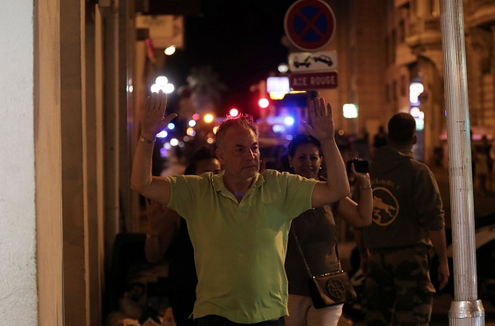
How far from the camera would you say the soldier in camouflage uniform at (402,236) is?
6.96m

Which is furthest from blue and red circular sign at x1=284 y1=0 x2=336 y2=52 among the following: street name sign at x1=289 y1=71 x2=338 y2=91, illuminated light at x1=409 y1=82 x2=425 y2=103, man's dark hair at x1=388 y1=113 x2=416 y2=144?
illuminated light at x1=409 y1=82 x2=425 y2=103

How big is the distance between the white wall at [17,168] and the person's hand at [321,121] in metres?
1.45

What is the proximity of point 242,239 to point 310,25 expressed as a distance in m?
8.44

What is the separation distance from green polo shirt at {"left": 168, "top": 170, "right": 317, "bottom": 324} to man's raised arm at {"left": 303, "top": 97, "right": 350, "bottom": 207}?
11 cm

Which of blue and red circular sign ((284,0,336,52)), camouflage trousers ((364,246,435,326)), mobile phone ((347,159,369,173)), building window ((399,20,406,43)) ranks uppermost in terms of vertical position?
building window ((399,20,406,43))

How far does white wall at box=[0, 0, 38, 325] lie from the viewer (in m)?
4.26

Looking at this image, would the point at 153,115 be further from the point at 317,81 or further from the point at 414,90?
the point at 414,90

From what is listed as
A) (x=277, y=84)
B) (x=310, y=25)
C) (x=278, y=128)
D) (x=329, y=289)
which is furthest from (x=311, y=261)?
(x=278, y=128)

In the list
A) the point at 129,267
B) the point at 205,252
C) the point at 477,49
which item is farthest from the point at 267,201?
A: the point at 477,49

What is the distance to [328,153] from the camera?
4.83 m

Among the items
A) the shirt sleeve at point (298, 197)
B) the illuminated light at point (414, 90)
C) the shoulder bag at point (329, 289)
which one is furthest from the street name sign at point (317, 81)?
the illuminated light at point (414, 90)

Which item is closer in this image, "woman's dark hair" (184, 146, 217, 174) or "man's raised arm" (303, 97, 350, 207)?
"man's raised arm" (303, 97, 350, 207)

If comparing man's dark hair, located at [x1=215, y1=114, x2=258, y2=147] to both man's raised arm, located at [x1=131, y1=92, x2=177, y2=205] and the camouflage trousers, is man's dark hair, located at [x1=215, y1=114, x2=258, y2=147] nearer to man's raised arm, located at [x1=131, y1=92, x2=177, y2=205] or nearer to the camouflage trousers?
man's raised arm, located at [x1=131, y1=92, x2=177, y2=205]

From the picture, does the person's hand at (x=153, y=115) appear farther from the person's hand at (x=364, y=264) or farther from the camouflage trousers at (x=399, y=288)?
the person's hand at (x=364, y=264)
